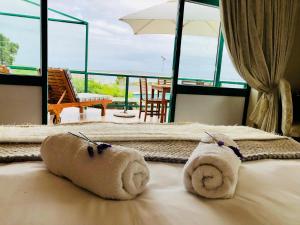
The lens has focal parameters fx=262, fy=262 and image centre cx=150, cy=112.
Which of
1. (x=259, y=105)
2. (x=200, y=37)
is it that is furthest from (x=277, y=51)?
(x=200, y=37)

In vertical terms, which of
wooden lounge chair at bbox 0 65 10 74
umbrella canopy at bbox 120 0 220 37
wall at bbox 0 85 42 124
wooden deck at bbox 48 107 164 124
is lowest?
wooden deck at bbox 48 107 164 124

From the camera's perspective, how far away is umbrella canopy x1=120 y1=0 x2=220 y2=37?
3268 mm

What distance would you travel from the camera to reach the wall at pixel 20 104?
2.75 metres

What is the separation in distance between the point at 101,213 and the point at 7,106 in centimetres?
253

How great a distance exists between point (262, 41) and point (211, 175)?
288cm

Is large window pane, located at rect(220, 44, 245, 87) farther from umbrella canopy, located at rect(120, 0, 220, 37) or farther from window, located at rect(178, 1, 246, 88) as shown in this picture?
umbrella canopy, located at rect(120, 0, 220, 37)

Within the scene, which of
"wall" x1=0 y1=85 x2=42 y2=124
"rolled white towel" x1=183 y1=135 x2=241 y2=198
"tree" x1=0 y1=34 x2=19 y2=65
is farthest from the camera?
"tree" x1=0 y1=34 x2=19 y2=65

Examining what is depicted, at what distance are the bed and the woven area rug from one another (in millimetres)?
24

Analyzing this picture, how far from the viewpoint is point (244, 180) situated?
0.91 m

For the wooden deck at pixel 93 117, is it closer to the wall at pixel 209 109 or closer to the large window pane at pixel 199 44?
the wall at pixel 209 109

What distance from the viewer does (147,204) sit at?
728 millimetres

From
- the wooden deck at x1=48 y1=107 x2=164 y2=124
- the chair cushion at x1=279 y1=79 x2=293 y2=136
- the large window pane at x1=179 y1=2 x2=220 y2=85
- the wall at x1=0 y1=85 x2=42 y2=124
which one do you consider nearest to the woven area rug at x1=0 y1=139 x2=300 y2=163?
the chair cushion at x1=279 y1=79 x2=293 y2=136

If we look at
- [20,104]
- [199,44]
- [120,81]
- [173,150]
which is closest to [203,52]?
[199,44]

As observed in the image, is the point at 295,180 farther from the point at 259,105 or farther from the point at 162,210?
the point at 259,105
